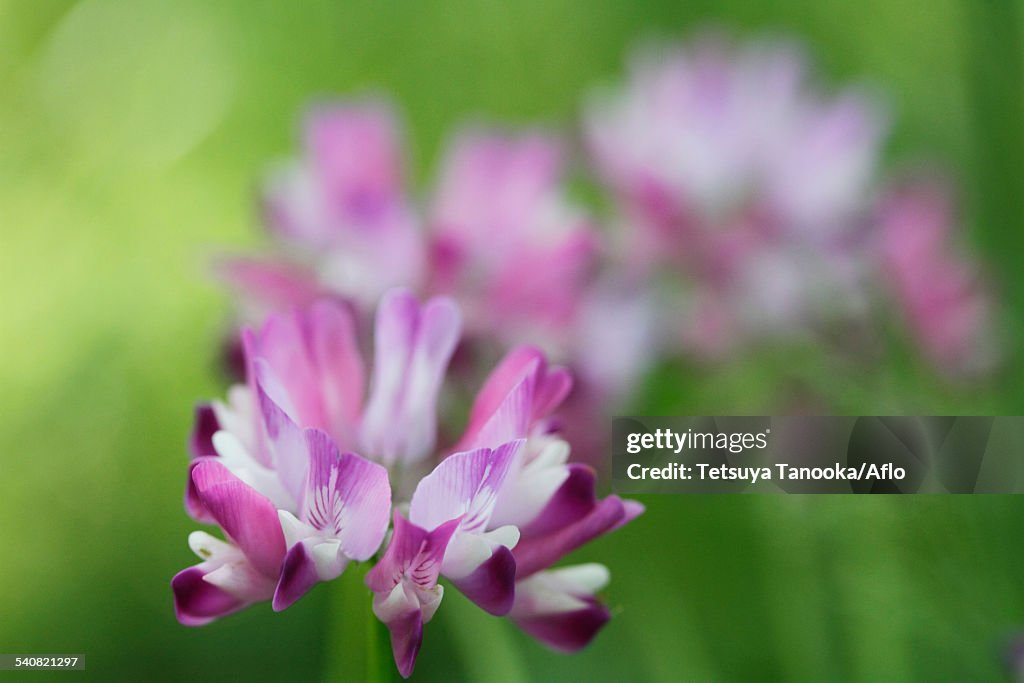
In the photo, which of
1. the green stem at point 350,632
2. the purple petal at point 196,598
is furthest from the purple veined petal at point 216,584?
the green stem at point 350,632

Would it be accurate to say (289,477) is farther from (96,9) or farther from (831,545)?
(96,9)

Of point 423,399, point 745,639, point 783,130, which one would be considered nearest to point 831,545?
point 745,639

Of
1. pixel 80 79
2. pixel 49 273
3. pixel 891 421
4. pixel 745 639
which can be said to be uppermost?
pixel 80 79

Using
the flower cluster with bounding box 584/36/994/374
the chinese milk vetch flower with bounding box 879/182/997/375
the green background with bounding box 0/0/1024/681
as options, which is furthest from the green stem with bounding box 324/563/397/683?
the chinese milk vetch flower with bounding box 879/182/997/375

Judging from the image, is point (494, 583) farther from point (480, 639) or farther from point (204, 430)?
point (480, 639)

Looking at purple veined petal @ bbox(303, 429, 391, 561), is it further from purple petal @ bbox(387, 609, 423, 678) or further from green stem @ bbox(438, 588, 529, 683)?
green stem @ bbox(438, 588, 529, 683)

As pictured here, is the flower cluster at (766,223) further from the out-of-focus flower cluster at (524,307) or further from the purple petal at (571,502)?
the purple petal at (571,502)

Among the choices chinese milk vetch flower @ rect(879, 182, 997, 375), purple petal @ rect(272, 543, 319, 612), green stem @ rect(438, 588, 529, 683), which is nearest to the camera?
purple petal @ rect(272, 543, 319, 612)

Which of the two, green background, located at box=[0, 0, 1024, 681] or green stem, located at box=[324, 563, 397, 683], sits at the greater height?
green background, located at box=[0, 0, 1024, 681]
